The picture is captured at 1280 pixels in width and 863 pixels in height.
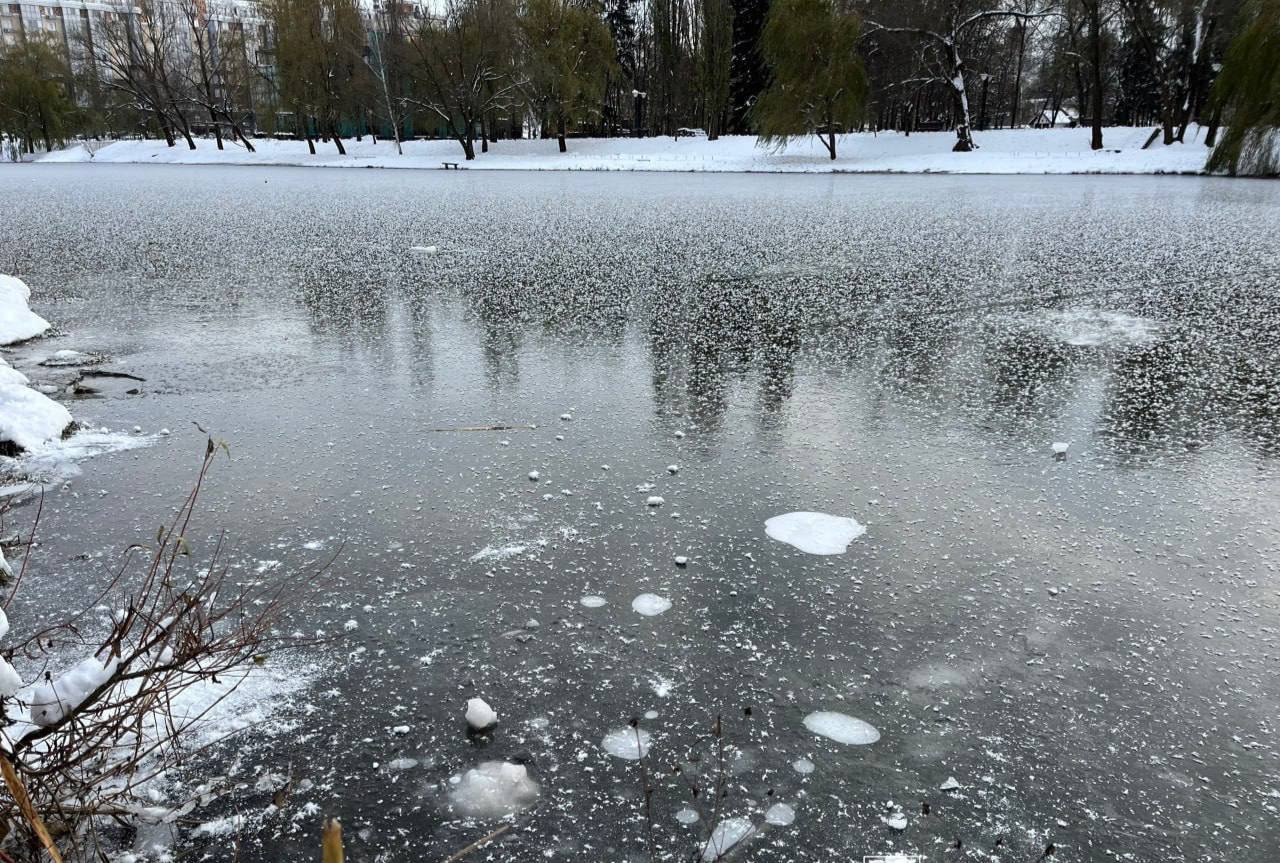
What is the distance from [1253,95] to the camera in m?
24.2

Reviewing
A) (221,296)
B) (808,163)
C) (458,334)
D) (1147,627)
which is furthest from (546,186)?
(1147,627)

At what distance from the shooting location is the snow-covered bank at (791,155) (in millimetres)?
32906

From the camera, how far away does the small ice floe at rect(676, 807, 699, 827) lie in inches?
81.9

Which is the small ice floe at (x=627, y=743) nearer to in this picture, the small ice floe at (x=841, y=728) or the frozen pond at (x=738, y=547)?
the frozen pond at (x=738, y=547)

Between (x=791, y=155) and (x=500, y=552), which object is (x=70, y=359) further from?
(x=791, y=155)

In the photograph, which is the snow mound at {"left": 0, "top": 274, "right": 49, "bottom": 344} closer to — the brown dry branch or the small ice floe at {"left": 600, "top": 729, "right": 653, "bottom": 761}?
the brown dry branch

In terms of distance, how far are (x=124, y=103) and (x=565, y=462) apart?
77.1 metres

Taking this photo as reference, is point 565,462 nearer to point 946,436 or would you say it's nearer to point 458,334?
point 946,436

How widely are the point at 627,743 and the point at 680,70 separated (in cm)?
5567

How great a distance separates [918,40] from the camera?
1503 inches

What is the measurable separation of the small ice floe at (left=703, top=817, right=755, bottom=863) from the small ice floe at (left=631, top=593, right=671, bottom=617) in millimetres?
964

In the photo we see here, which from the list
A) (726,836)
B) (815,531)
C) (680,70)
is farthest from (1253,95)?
(680,70)

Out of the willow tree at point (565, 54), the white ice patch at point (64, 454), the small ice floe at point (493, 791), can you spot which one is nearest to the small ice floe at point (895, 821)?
the small ice floe at point (493, 791)

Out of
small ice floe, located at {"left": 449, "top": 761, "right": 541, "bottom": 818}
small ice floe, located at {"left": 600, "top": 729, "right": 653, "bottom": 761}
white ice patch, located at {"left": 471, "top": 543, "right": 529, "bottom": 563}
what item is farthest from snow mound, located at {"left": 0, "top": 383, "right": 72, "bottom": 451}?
small ice floe, located at {"left": 600, "top": 729, "right": 653, "bottom": 761}
